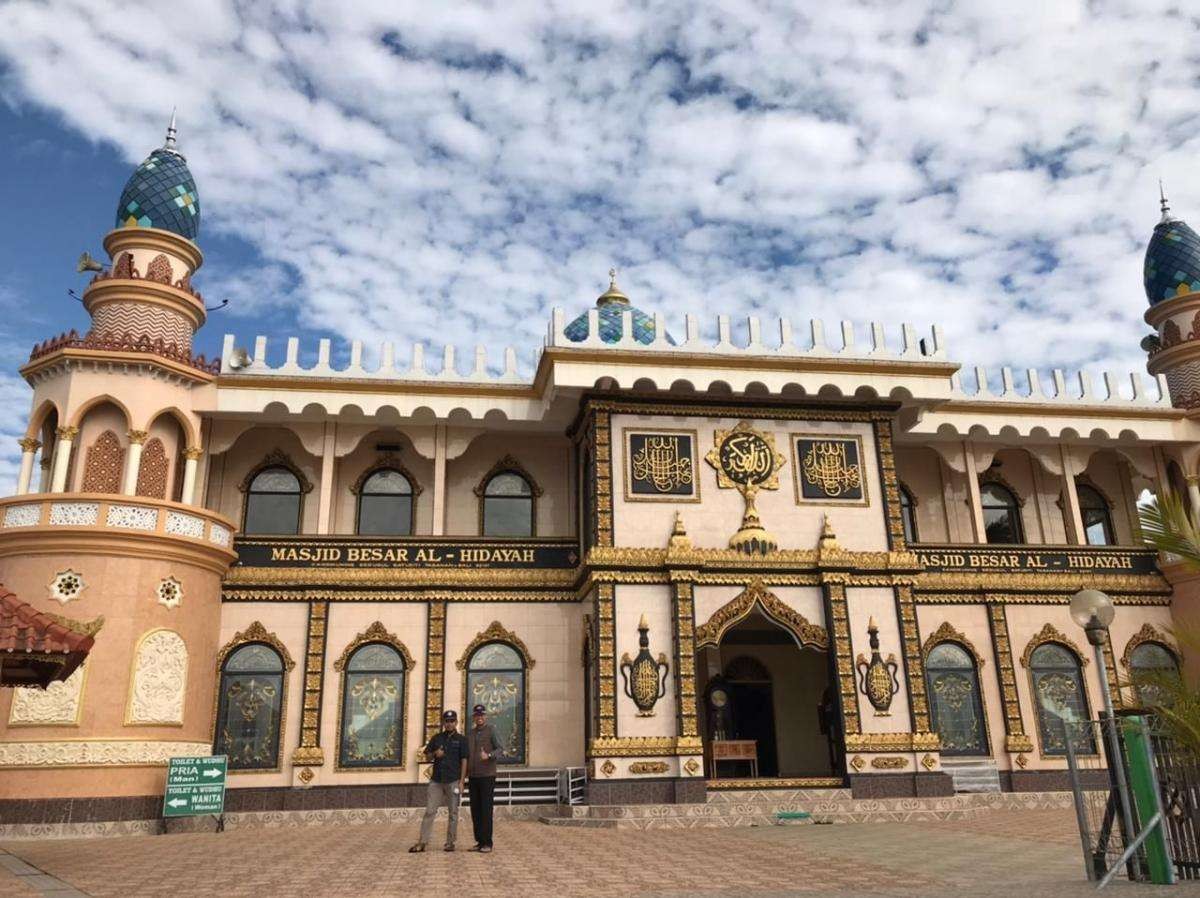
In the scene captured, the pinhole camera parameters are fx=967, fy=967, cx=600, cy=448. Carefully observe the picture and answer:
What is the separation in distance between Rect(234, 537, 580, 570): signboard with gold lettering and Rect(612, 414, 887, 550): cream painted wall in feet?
7.25

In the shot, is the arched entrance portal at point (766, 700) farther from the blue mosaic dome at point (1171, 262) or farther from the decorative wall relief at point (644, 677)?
the blue mosaic dome at point (1171, 262)

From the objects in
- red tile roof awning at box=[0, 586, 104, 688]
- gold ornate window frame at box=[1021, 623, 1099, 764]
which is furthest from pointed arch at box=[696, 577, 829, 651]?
red tile roof awning at box=[0, 586, 104, 688]

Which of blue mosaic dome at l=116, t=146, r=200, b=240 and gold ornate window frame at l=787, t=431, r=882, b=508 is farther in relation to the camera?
blue mosaic dome at l=116, t=146, r=200, b=240

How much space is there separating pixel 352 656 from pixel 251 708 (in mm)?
1996

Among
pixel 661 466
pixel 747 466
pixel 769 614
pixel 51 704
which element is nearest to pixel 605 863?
pixel 769 614

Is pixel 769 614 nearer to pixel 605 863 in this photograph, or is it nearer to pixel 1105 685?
pixel 605 863

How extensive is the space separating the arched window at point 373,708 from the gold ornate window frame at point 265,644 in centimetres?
105

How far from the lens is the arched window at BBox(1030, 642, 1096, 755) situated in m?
19.9

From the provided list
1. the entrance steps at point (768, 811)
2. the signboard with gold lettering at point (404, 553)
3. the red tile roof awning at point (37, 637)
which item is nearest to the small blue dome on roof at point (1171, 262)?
the entrance steps at point (768, 811)

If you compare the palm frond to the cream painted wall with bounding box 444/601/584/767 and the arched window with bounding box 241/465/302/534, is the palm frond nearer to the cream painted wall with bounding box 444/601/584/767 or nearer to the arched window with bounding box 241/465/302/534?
the cream painted wall with bounding box 444/601/584/767

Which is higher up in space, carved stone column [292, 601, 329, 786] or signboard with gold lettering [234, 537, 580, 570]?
signboard with gold lettering [234, 537, 580, 570]

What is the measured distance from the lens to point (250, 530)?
65.8 ft

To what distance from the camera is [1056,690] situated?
20.3 meters

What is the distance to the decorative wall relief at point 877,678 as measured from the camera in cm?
1717
